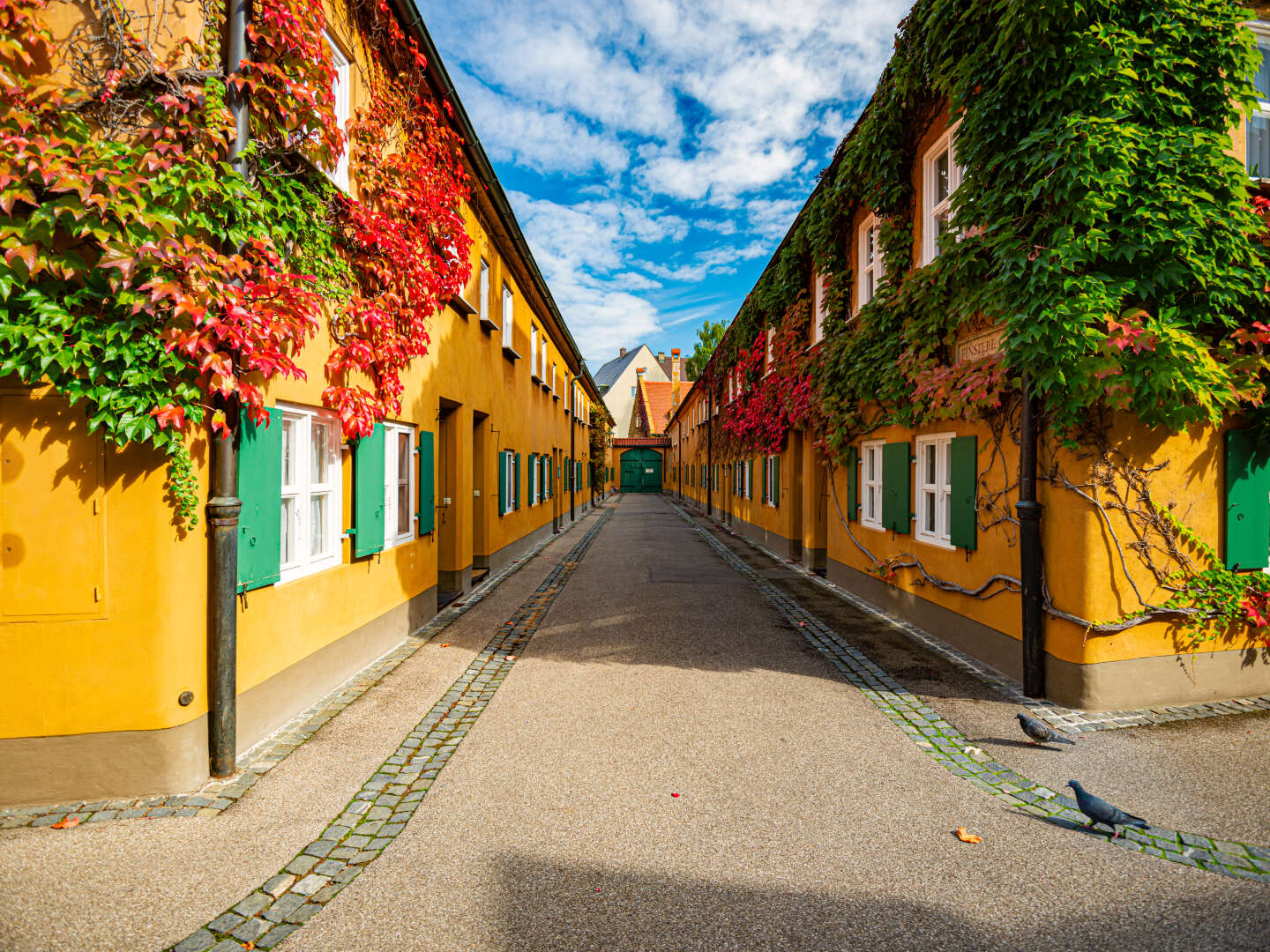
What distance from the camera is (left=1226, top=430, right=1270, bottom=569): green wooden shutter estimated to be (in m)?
4.98

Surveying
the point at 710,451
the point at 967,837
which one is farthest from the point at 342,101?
the point at 710,451

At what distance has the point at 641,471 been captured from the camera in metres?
49.9

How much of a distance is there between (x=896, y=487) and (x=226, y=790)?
23.6ft

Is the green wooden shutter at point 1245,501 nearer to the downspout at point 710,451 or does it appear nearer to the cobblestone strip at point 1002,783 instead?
the cobblestone strip at point 1002,783

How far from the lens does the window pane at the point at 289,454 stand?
4.77m

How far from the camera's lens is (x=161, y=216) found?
3258mm

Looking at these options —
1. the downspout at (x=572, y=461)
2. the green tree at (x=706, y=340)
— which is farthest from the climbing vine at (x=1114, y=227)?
the green tree at (x=706, y=340)

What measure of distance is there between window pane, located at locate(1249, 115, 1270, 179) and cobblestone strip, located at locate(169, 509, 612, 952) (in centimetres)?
792

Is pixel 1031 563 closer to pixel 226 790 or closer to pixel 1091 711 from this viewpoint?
pixel 1091 711

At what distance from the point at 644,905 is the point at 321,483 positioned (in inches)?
161

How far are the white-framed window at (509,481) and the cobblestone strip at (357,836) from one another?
6.18m

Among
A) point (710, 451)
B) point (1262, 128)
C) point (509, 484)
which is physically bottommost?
point (509, 484)

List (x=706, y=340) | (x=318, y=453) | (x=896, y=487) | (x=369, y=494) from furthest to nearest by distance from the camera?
(x=706, y=340) → (x=896, y=487) → (x=369, y=494) → (x=318, y=453)

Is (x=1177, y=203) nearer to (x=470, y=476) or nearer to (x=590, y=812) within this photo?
(x=590, y=812)
